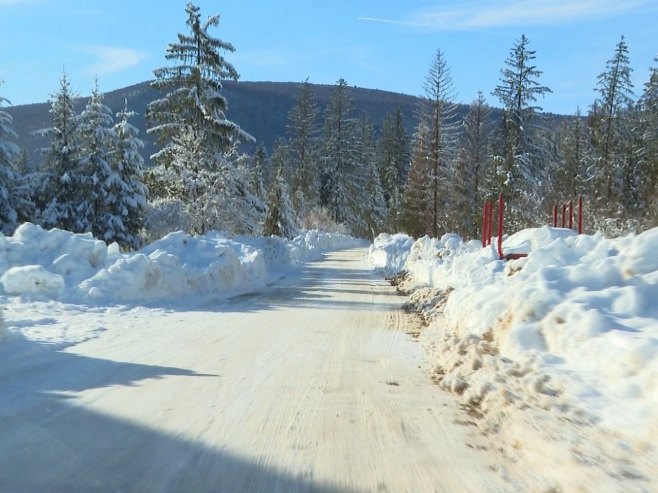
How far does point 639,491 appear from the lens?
2986 mm

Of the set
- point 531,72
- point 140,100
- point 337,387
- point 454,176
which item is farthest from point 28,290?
point 140,100

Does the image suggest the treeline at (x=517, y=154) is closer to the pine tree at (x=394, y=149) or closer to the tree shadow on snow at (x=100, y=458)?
the tree shadow on snow at (x=100, y=458)

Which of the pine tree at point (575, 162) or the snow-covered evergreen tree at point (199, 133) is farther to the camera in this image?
the pine tree at point (575, 162)

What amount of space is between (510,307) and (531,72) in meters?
37.5

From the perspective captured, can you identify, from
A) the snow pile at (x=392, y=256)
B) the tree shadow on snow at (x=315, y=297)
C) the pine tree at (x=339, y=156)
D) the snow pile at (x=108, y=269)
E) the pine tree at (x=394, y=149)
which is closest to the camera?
the snow pile at (x=108, y=269)

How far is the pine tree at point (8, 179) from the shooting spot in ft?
74.0

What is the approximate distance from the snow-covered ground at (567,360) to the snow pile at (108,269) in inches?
231

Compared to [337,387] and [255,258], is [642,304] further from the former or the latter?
[255,258]

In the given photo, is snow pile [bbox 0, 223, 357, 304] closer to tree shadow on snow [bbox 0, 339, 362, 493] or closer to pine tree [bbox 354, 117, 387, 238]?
tree shadow on snow [bbox 0, 339, 362, 493]

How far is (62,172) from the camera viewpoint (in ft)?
84.8

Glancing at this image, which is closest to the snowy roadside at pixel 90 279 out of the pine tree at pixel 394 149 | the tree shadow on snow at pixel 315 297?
the tree shadow on snow at pixel 315 297

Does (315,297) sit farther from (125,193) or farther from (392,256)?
(125,193)

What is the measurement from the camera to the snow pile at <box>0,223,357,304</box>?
10398mm

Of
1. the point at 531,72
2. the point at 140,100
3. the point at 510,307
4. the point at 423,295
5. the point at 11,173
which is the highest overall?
the point at 140,100
